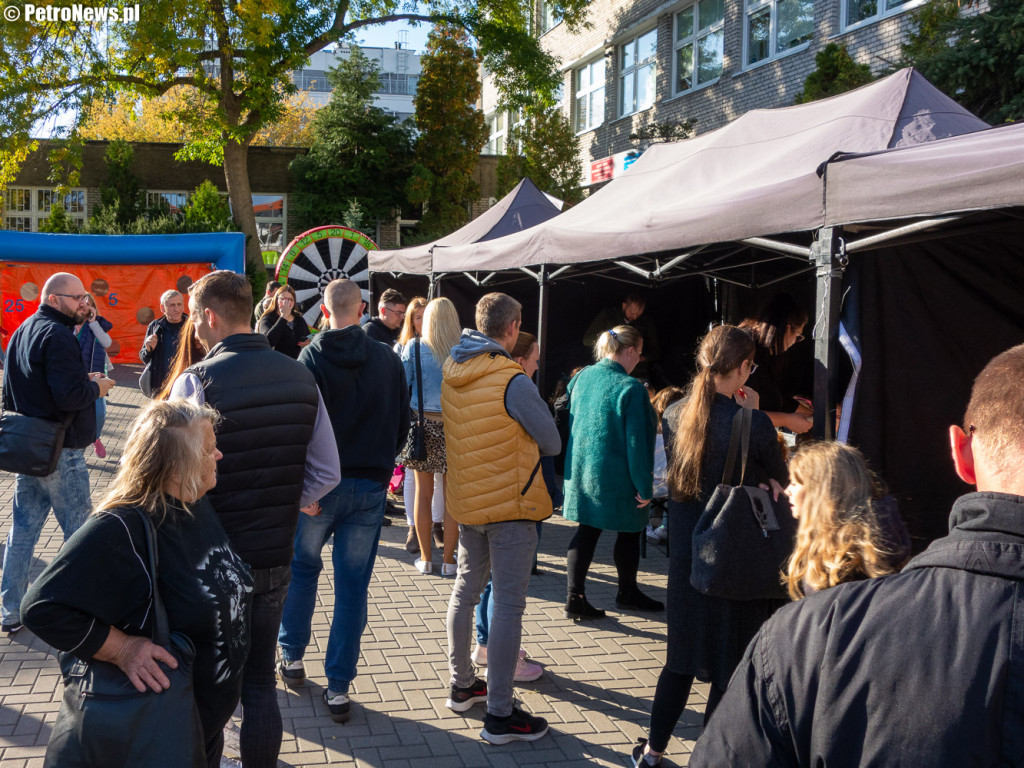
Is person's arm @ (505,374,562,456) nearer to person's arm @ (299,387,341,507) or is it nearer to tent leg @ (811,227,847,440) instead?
person's arm @ (299,387,341,507)

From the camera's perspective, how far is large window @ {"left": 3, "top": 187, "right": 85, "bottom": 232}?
27.1m

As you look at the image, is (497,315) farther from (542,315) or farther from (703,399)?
(542,315)

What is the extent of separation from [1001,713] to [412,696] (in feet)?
11.5

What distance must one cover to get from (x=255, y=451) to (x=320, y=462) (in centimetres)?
42

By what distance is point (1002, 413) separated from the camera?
1290 mm

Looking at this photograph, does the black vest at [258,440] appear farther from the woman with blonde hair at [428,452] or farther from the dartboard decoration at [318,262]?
the dartboard decoration at [318,262]

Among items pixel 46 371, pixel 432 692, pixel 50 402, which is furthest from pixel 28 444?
pixel 432 692

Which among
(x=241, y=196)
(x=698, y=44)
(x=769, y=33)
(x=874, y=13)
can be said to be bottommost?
(x=241, y=196)

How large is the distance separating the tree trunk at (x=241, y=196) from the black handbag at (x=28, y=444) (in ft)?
58.1

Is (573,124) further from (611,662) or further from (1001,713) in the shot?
(1001,713)

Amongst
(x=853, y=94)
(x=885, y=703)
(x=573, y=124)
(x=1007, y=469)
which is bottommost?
A: (x=885, y=703)

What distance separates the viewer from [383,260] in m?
11.7

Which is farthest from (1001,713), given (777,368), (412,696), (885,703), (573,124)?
(573,124)

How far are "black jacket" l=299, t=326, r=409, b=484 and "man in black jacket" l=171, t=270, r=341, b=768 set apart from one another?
2.51ft
